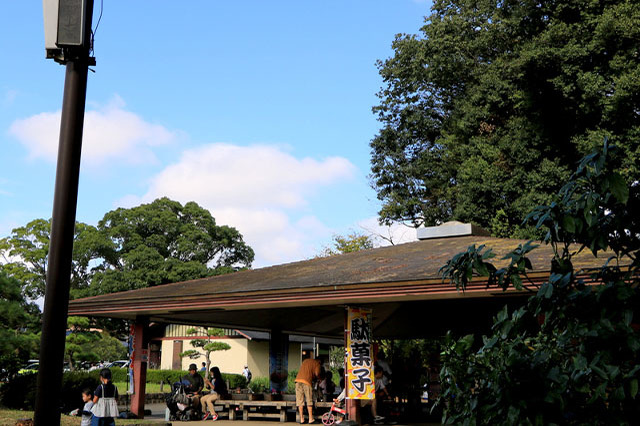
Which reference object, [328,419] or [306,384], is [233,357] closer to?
[306,384]

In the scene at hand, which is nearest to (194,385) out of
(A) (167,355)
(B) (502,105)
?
(B) (502,105)

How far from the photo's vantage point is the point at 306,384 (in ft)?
49.6

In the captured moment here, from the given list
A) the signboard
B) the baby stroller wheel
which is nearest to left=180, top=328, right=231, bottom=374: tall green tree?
the baby stroller wheel

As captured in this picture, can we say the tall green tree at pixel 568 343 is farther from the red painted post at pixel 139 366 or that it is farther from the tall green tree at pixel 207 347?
the tall green tree at pixel 207 347

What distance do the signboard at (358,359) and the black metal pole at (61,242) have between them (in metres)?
9.67

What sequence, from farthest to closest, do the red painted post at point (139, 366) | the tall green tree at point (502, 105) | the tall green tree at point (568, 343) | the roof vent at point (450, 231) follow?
the tall green tree at point (502, 105), the roof vent at point (450, 231), the red painted post at point (139, 366), the tall green tree at point (568, 343)

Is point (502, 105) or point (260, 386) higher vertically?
point (502, 105)

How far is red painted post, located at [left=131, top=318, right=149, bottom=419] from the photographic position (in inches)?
631

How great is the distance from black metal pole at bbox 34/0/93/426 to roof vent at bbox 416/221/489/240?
15.2 metres

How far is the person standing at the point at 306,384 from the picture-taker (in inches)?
596

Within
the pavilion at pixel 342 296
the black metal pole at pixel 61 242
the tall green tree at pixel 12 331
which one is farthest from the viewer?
the tall green tree at pixel 12 331

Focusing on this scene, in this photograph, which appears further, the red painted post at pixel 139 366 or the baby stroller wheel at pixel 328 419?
the red painted post at pixel 139 366

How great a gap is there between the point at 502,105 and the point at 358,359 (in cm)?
1796

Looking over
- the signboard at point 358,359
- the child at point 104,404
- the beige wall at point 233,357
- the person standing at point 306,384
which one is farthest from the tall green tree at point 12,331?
the beige wall at point 233,357
